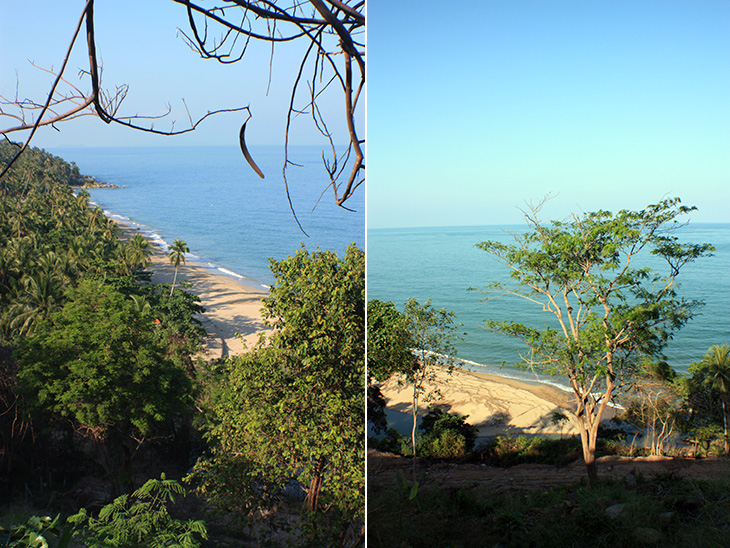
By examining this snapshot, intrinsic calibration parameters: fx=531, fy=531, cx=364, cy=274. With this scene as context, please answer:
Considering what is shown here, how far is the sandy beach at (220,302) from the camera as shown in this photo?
1.41 meters

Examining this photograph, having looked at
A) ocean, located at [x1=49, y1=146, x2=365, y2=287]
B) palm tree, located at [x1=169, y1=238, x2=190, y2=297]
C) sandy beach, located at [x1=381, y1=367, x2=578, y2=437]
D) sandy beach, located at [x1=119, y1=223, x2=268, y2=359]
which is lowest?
sandy beach, located at [x1=381, y1=367, x2=578, y2=437]

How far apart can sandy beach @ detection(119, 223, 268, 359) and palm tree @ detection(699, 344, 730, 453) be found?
4.75 ft

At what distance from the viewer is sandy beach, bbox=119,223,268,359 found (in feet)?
4.63

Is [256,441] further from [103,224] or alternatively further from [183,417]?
[103,224]

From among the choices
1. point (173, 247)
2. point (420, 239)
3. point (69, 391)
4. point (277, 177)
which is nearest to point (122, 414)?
point (69, 391)

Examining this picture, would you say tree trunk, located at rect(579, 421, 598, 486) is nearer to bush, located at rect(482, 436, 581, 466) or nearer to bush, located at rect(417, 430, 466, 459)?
bush, located at rect(482, 436, 581, 466)

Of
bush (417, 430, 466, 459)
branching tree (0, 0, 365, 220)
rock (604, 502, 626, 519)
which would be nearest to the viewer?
branching tree (0, 0, 365, 220)

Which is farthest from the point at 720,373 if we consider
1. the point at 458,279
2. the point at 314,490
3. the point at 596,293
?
the point at 314,490

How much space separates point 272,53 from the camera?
2.39 ft

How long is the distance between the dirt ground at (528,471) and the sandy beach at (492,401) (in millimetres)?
146

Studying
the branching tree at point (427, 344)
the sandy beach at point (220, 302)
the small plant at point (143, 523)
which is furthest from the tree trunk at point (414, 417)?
the small plant at point (143, 523)

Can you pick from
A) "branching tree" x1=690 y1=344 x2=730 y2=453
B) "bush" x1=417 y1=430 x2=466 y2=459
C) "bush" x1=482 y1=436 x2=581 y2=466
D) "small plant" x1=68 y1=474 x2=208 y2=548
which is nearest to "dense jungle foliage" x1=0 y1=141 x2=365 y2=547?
"small plant" x1=68 y1=474 x2=208 y2=548

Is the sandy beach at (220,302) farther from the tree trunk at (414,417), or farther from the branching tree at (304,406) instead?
→ the tree trunk at (414,417)

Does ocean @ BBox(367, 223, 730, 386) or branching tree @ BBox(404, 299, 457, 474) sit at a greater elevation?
ocean @ BBox(367, 223, 730, 386)
